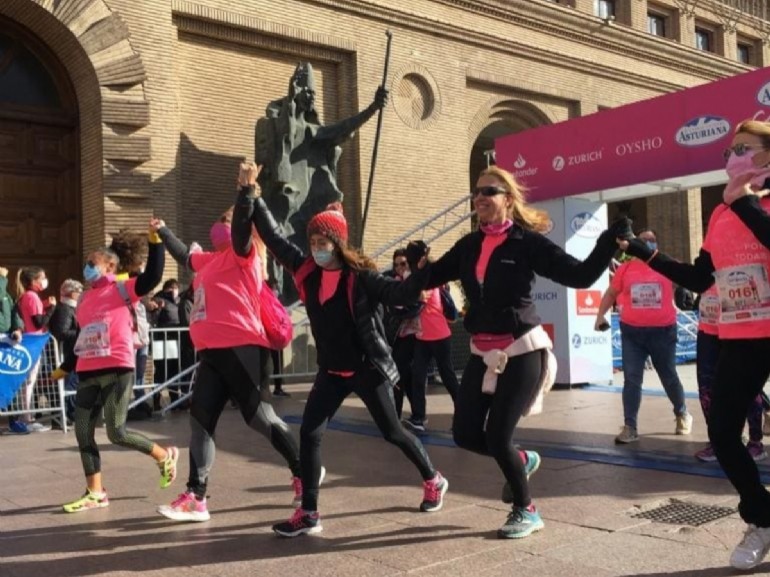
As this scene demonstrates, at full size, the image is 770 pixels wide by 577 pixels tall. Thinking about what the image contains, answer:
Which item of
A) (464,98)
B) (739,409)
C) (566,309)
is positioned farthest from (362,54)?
(739,409)

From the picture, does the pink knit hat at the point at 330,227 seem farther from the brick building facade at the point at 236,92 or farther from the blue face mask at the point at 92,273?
the brick building facade at the point at 236,92

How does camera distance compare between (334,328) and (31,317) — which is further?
(31,317)

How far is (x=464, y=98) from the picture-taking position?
19953 millimetres

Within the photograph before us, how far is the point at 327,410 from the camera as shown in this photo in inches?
192

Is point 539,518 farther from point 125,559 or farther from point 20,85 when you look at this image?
point 20,85

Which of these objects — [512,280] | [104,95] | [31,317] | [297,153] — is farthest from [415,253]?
[104,95]

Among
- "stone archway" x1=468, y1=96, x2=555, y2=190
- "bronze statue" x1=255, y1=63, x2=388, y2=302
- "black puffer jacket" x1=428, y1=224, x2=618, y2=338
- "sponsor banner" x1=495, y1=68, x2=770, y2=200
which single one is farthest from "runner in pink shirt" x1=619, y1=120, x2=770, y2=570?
"stone archway" x1=468, y1=96, x2=555, y2=190

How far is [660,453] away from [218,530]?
3829mm

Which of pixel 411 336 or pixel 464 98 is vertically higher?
pixel 464 98

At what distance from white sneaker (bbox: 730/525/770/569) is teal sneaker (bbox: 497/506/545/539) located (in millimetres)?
1047

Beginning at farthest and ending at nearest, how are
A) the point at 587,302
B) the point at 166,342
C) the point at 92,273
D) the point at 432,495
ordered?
the point at 587,302
the point at 166,342
the point at 92,273
the point at 432,495

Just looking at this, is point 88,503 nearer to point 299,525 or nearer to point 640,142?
point 299,525

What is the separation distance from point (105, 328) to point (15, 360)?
4.70 metres

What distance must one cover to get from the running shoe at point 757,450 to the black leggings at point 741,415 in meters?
2.96
